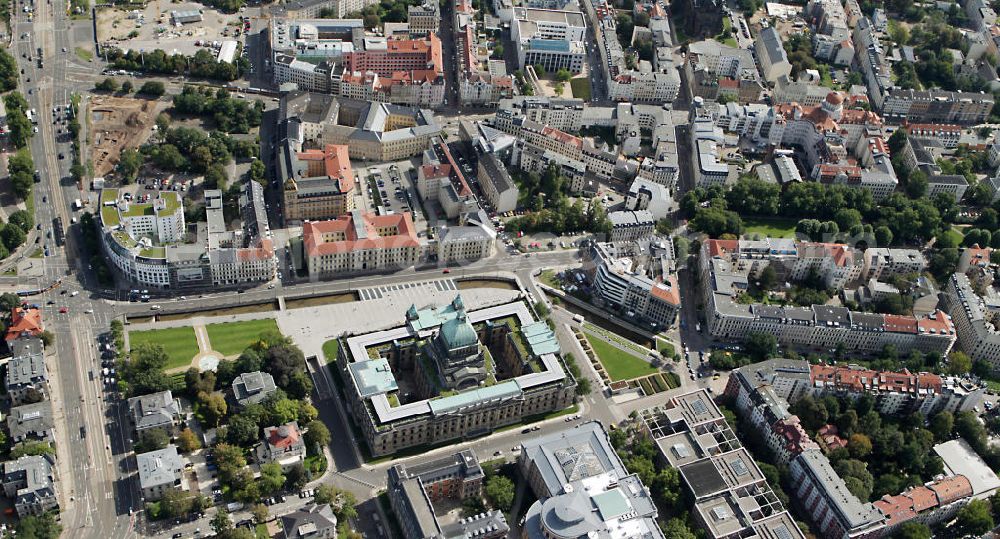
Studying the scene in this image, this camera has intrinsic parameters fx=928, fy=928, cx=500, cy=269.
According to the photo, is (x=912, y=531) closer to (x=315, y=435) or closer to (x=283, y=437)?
(x=315, y=435)

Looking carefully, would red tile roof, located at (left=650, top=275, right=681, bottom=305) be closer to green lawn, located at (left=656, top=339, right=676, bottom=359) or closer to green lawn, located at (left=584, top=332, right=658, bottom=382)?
green lawn, located at (left=656, top=339, right=676, bottom=359)

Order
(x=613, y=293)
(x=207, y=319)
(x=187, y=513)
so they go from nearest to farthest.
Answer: (x=187, y=513)
(x=207, y=319)
(x=613, y=293)

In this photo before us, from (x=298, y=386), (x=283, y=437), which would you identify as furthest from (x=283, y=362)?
(x=283, y=437)

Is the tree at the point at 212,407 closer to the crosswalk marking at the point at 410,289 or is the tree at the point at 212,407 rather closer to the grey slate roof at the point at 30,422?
the grey slate roof at the point at 30,422

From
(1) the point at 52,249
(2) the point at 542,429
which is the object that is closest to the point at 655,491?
(2) the point at 542,429

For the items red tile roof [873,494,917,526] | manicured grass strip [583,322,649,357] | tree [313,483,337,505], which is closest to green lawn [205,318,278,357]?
tree [313,483,337,505]

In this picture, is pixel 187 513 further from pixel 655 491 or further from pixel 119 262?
pixel 655 491
